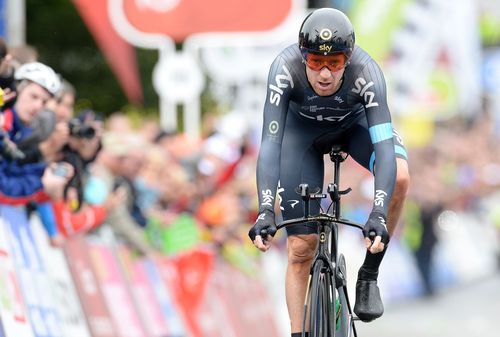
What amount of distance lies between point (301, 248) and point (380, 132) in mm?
1078

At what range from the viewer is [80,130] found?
Result: 12.0 meters

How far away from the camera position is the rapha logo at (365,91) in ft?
32.6

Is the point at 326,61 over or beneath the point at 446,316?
over

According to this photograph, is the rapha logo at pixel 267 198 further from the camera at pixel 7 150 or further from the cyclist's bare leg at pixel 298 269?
the camera at pixel 7 150

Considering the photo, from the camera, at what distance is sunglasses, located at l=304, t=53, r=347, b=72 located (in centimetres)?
963

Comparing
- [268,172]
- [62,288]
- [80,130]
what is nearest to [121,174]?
[62,288]

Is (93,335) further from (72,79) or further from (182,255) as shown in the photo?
(72,79)

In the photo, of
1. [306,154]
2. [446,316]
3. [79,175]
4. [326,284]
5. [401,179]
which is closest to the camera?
[326,284]

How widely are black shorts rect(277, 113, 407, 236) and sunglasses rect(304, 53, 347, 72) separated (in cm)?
78

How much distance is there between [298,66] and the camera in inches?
395

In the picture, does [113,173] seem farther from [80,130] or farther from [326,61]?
[326,61]

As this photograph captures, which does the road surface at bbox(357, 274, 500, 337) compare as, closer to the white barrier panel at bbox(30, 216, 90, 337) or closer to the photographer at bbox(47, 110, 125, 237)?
the photographer at bbox(47, 110, 125, 237)

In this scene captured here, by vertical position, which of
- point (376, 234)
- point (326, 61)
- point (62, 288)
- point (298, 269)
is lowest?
point (62, 288)

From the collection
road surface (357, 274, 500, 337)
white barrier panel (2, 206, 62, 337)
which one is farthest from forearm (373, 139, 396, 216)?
road surface (357, 274, 500, 337)
